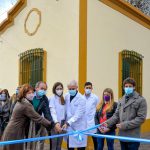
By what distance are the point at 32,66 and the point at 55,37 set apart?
156 cm

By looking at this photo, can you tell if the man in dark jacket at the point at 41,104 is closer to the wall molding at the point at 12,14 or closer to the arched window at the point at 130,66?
the arched window at the point at 130,66

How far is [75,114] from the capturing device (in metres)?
7.01

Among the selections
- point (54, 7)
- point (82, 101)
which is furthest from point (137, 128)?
point (54, 7)

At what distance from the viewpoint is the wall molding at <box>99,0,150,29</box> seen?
11055 mm

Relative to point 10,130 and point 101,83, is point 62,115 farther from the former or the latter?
point 101,83

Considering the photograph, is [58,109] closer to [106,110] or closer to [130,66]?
[106,110]

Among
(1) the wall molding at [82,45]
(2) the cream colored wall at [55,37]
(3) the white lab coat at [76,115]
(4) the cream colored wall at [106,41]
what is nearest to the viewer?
(3) the white lab coat at [76,115]

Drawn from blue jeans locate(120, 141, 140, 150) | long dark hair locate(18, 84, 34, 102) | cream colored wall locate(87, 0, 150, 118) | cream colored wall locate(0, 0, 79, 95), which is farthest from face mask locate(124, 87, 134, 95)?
cream colored wall locate(87, 0, 150, 118)

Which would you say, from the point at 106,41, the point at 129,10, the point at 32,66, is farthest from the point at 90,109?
the point at 129,10

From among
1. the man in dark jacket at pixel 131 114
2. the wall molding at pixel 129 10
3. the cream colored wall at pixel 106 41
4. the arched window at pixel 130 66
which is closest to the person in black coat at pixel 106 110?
the man in dark jacket at pixel 131 114

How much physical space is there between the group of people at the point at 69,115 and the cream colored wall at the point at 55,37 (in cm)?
184

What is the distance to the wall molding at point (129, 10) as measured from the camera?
11055 mm

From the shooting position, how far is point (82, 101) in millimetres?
7051

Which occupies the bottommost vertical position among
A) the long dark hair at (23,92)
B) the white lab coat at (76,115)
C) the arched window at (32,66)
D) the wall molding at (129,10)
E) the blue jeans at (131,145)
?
the blue jeans at (131,145)
